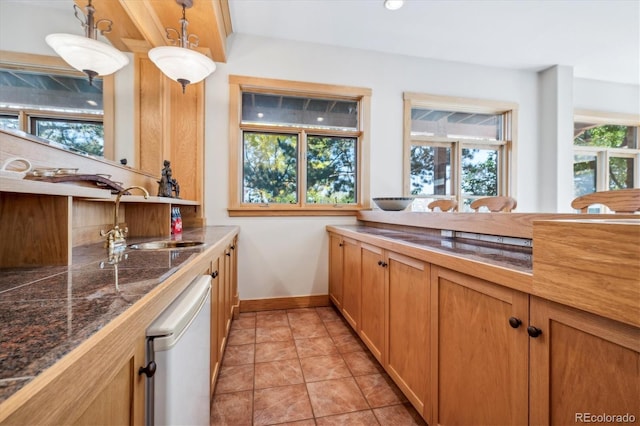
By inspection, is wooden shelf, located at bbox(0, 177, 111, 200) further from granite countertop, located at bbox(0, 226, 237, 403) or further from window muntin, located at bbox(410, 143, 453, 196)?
window muntin, located at bbox(410, 143, 453, 196)

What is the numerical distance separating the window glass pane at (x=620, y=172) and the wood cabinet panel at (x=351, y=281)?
4.68 m

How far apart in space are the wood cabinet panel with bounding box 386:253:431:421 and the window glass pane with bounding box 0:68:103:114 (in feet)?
6.19

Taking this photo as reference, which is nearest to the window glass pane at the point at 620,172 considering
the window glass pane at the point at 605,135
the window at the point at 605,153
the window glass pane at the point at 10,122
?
the window at the point at 605,153

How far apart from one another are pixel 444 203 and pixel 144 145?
2890 mm

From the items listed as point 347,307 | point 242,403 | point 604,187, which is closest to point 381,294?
point 347,307

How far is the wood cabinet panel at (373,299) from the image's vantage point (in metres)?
1.70

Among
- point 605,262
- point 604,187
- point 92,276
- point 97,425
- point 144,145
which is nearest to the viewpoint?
point 97,425

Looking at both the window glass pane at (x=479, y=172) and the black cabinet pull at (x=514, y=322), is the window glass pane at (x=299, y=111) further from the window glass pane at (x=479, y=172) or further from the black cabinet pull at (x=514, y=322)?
the black cabinet pull at (x=514, y=322)

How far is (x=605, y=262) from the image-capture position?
1.86ft

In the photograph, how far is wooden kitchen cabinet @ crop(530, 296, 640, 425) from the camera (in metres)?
0.59

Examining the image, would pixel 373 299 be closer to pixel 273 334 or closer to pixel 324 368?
pixel 324 368

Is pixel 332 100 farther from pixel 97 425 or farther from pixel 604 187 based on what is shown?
pixel 604 187

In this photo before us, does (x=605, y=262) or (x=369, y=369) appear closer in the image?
(x=605, y=262)

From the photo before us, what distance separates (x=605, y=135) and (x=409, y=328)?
5.09 meters
